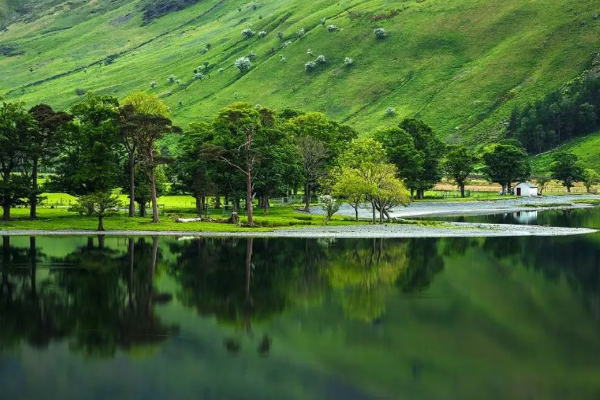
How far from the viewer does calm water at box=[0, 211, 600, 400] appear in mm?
29859

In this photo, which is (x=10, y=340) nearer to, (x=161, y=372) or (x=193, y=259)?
(x=161, y=372)

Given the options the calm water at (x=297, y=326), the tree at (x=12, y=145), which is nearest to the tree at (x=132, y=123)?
the tree at (x=12, y=145)

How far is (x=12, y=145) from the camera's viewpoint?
104125mm

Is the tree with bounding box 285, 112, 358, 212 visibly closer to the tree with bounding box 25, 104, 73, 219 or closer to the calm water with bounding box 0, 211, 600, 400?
the tree with bounding box 25, 104, 73, 219

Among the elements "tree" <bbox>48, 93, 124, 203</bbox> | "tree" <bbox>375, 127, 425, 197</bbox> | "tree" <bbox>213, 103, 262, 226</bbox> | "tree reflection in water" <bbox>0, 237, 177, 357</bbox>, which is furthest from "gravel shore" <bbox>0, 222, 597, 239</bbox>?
"tree" <bbox>375, 127, 425, 197</bbox>

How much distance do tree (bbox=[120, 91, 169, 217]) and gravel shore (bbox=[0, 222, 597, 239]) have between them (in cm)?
1561

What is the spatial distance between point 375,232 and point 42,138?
51219mm

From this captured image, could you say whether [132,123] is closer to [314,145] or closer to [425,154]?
[314,145]

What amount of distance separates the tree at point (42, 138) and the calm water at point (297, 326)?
39155mm

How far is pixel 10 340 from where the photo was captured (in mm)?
36719

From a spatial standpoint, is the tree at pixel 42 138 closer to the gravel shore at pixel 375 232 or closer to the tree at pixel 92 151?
the tree at pixel 92 151

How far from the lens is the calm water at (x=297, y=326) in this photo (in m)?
29.9

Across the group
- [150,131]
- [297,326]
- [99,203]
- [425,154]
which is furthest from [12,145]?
[425,154]

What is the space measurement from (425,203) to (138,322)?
14410 cm
